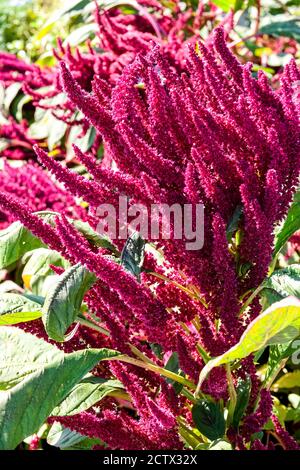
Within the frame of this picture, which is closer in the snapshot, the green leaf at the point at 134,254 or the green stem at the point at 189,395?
the green leaf at the point at 134,254

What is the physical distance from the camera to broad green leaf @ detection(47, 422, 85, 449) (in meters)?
1.31

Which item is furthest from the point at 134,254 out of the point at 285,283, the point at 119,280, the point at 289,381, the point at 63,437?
the point at 289,381

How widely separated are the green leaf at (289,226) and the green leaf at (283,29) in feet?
3.50

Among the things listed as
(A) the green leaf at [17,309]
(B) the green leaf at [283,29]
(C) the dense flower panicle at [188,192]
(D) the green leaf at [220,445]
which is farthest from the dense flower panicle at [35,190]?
(B) the green leaf at [283,29]

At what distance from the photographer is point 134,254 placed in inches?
40.0

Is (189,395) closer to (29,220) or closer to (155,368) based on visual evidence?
(155,368)

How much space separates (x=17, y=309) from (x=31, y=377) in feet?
0.52

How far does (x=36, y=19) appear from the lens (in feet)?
16.8

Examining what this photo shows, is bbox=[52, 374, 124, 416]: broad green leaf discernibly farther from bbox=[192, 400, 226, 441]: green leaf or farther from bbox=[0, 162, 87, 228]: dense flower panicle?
bbox=[0, 162, 87, 228]: dense flower panicle

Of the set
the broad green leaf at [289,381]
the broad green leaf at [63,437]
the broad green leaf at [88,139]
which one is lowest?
the broad green leaf at [289,381]

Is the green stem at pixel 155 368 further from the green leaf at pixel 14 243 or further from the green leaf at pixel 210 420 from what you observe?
the green leaf at pixel 14 243

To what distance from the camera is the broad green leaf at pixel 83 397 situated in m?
1.13
